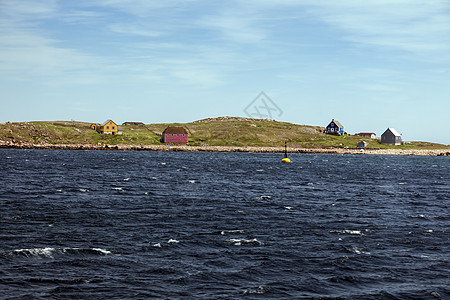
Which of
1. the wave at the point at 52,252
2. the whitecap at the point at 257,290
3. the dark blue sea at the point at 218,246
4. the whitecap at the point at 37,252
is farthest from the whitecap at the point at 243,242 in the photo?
the whitecap at the point at 37,252

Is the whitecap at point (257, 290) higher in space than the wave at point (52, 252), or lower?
lower

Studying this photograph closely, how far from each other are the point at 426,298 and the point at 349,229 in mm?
16179

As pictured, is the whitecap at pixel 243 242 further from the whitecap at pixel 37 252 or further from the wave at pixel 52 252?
the whitecap at pixel 37 252

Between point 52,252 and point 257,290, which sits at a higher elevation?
point 52,252

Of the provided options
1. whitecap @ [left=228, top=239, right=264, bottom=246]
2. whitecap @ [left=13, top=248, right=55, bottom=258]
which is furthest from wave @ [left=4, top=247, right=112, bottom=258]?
whitecap @ [left=228, top=239, right=264, bottom=246]

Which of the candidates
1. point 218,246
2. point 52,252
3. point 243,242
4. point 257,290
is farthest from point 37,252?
point 257,290

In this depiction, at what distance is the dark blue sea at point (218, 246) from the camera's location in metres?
23.7

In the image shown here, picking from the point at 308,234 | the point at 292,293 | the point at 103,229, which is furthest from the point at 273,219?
the point at 292,293

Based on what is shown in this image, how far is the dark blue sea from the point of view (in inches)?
934

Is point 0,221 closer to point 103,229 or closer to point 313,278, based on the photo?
point 103,229

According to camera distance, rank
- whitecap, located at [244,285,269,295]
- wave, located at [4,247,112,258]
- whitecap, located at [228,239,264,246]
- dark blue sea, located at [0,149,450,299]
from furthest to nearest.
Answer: whitecap, located at [228,239,264,246] → wave, located at [4,247,112,258] → dark blue sea, located at [0,149,450,299] → whitecap, located at [244,285,269,295]

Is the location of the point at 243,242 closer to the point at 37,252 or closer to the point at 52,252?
the point at 52,252

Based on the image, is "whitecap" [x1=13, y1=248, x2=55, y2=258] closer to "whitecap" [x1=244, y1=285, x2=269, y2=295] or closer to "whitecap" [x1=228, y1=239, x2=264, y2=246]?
"whitecap" [x1=228, y1=239, x2=264, y2=246]

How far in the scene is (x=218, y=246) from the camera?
32.2 metres
